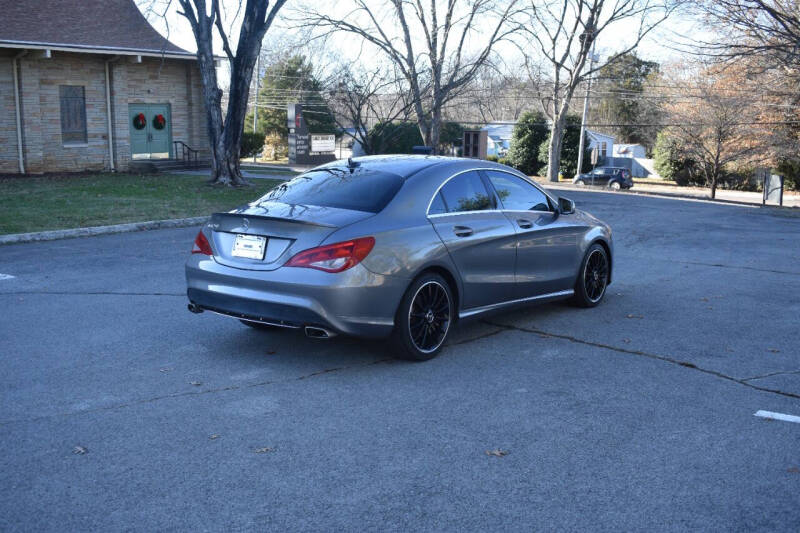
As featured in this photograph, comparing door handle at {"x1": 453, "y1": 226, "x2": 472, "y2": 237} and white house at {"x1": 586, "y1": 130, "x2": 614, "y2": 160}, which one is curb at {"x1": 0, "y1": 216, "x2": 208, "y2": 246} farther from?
white house at {"x1": 586, "y1": 130, "x2": 614, "y2": 160}

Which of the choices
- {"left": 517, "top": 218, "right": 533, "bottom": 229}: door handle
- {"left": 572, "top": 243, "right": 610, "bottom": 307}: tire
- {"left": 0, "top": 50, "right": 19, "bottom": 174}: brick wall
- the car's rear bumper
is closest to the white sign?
{"left": 0, "top": 50, "right": 19, "bottom": 174}: brick wall

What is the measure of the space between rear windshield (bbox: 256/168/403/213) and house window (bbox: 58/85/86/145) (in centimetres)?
2344

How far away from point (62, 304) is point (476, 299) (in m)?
4.22

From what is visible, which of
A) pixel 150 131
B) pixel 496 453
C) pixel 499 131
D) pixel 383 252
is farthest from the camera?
pixel 499 131

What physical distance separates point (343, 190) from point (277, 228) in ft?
2.90

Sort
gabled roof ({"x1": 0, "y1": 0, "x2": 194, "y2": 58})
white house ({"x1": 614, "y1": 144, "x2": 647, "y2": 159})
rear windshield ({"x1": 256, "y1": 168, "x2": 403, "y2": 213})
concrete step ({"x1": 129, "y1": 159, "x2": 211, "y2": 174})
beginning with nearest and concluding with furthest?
rear windshield ({"x1": 256, "y1": 168, "x2": 403, "y2": 213}) < gabled roof ({"x1": 0, "y1": 0, "x2": 194, "y2": 58}) < concrete step ({"x1": 129, "y1": 159, "x2": 211, "y2": 174}) < white house ({"x1": 614, "y1": 144, "x2": 647, "y2": 159})

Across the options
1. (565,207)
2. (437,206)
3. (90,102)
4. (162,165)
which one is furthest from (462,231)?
(162,165)

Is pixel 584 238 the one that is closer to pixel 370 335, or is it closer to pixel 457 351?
pixel 457 351

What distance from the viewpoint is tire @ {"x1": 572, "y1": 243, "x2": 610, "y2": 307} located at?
8.49 m

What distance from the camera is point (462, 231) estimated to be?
22.6 ft

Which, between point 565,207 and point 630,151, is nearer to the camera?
point 565,207

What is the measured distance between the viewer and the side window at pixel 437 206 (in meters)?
6.73

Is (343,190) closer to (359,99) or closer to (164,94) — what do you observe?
(359,99)

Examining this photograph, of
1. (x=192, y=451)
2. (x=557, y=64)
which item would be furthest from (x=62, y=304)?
(x=557, y=64)
